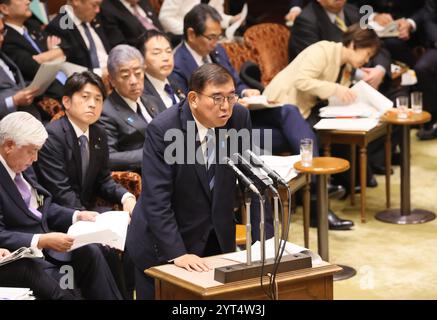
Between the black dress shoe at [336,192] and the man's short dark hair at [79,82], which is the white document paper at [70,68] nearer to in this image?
the man's short dark hair at [79,82]

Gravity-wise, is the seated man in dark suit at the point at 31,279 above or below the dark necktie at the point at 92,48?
below

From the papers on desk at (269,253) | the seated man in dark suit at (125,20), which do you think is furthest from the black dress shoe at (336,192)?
the papers on desk at (269,253)

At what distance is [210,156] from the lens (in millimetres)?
4078

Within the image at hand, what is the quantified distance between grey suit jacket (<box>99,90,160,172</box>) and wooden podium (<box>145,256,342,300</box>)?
188cm

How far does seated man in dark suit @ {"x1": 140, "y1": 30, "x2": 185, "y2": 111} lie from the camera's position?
6.21 meters

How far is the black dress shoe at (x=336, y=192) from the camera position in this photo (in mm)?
7426

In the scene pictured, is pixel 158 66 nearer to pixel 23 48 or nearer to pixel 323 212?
pixel 23 48

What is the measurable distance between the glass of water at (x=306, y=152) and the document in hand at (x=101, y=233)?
145cm

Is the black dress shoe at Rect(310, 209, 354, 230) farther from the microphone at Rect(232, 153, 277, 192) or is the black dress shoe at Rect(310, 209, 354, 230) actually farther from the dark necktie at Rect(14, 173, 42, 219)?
the microphone at Rect(232, 153, 277, 192)

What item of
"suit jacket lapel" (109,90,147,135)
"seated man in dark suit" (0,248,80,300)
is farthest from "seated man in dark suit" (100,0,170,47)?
"seated man in dark suit" (0,248,80,300)

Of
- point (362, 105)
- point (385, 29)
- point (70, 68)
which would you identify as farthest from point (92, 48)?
point (385, 29)

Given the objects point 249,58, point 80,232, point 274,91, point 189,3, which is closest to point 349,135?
point 274,91

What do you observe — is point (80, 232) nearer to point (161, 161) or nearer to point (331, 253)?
point (161, 161)

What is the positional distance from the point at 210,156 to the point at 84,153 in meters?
1.35
